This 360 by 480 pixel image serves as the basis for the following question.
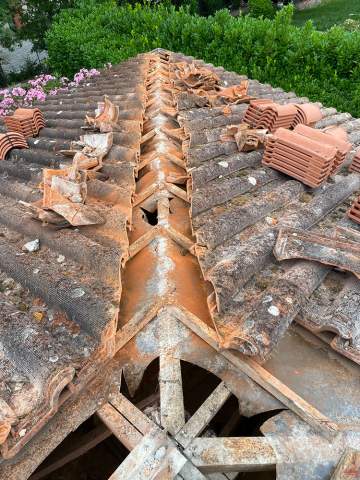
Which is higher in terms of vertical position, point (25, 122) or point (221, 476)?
point (25, 122)

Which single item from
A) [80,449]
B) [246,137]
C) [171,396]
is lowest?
[80,449]

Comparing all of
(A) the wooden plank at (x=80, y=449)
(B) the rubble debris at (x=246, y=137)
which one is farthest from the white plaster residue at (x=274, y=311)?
(B) the rubble debris at (x=246, y=137)

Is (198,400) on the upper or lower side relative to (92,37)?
lower

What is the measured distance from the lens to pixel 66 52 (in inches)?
651

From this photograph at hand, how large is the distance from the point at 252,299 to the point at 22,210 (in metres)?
2.36

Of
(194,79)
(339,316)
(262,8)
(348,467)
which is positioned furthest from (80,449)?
(262,8)

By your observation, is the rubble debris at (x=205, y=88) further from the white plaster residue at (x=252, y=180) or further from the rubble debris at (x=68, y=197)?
the rubble debris at (x=68, y=197)

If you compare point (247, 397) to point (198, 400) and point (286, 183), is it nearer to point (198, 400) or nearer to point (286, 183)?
point (198, 400)

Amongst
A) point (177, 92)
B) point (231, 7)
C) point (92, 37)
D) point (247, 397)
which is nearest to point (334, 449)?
point (247, 397)

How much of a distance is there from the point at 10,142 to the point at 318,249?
4.59 m

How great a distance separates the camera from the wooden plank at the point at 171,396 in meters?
1.99

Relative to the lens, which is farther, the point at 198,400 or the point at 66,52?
the point at 66,52

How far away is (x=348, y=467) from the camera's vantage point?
1866 mm

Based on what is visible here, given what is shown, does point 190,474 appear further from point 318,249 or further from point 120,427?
point 318,249
